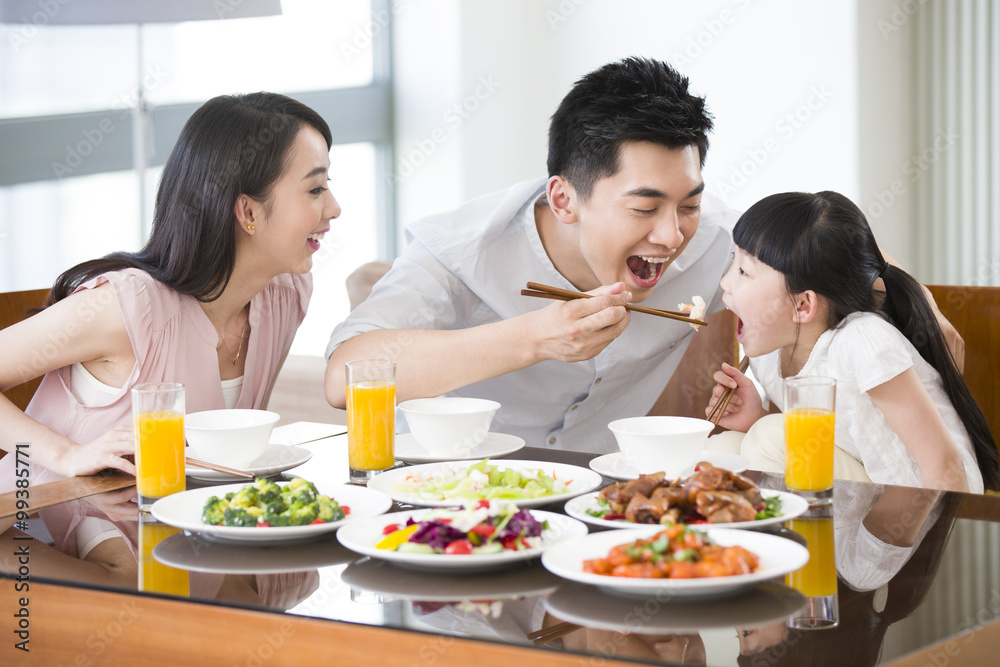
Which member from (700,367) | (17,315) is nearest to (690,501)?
(700,367)

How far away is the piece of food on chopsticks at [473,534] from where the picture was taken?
3.18 ft

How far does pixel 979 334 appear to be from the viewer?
2.08 m

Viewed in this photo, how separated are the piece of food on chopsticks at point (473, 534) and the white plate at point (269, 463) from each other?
1.41ft

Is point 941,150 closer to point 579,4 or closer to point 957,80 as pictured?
point 957,80

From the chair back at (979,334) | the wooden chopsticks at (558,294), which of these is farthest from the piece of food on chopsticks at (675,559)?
the chair back at (979,334)

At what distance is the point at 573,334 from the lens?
5.44ft

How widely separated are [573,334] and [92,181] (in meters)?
2.42

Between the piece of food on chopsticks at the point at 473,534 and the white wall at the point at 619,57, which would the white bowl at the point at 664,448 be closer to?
the piece of food on chopsticks at the point at 473,534

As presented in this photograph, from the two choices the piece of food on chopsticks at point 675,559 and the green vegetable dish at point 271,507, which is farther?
the green vegetable dish at point 271,507

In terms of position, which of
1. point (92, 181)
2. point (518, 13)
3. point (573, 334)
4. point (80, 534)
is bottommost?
point (80, 534)

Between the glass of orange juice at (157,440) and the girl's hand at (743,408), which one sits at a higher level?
the glass of orange juice at (157,440)

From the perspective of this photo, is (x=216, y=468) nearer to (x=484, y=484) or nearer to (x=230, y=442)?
(x=230, y=442)

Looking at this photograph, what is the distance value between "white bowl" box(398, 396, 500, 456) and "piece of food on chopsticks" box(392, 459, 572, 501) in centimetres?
14

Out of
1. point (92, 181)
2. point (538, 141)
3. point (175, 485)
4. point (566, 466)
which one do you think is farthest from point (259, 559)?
point (538, 141)
